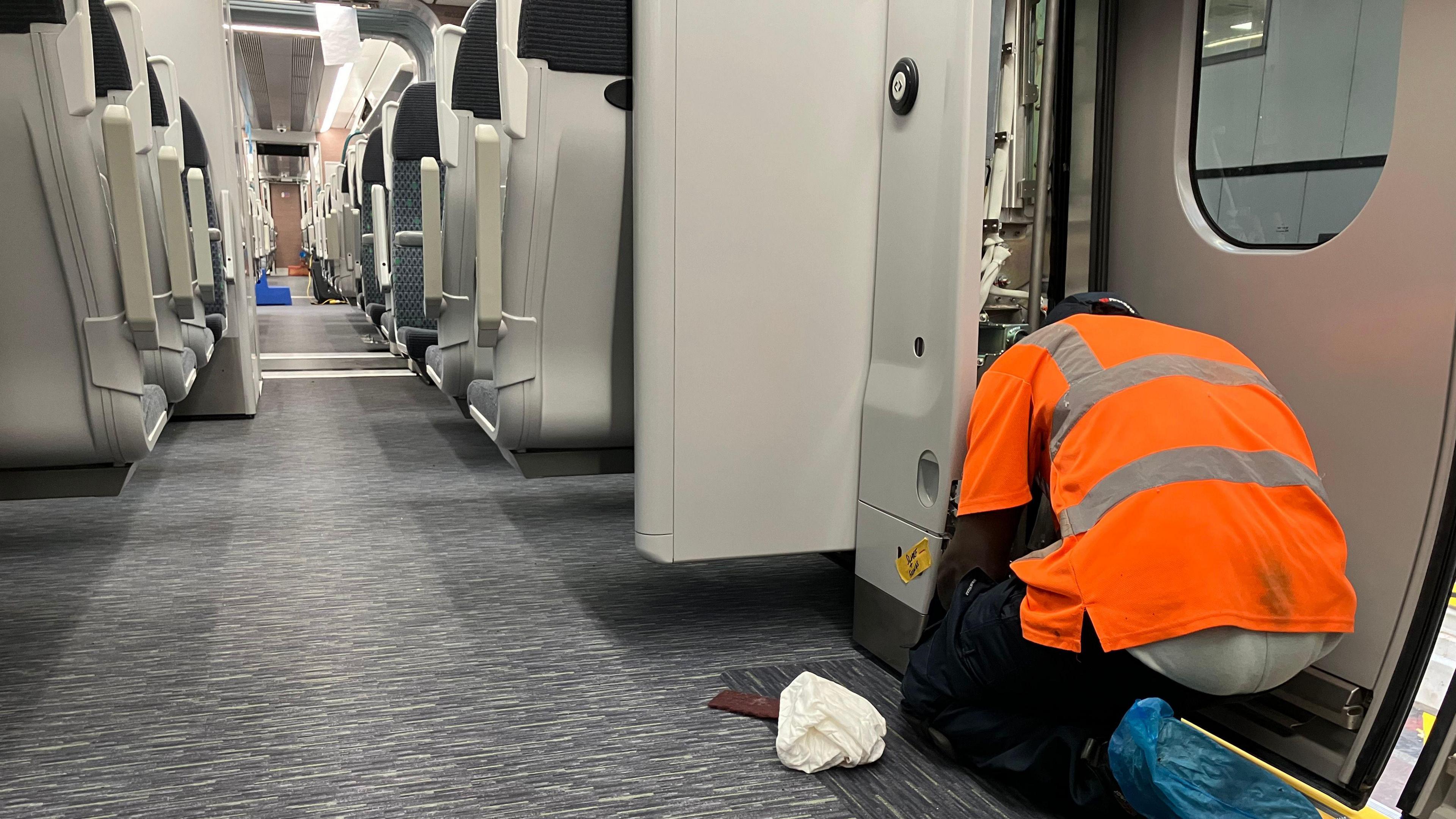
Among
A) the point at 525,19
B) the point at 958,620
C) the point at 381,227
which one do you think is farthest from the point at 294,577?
the point at 381,227

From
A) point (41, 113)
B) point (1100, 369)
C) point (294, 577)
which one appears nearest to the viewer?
point (1100, 369)

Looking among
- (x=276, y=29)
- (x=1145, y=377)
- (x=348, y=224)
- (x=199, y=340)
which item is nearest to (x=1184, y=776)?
(x=1145, y=377)

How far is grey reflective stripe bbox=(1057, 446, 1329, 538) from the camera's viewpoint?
1443 millimetres

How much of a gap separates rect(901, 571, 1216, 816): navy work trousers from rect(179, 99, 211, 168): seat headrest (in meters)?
4.29

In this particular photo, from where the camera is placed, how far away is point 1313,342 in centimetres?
173

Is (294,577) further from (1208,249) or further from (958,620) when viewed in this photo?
(1208,249)

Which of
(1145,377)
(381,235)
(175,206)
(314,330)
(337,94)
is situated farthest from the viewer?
(337,94)

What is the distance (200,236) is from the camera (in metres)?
3.85

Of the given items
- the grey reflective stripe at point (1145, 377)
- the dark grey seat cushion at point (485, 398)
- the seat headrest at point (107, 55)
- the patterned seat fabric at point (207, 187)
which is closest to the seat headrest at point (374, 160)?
the patterned seat fabric at point (207, 187)

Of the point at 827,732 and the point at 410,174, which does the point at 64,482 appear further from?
the point at 410,174

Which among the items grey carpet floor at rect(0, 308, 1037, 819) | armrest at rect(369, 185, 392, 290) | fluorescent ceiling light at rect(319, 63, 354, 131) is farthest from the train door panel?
fluorescent ceiling light at rect(319, 63, 354, 131)

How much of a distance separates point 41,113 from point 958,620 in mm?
1985

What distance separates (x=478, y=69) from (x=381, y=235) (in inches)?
89.5

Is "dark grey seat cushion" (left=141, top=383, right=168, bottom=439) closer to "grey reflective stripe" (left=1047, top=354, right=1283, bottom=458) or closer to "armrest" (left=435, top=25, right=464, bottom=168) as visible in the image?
"armrest" (left=435, top=25, right=464, bottom=168)
